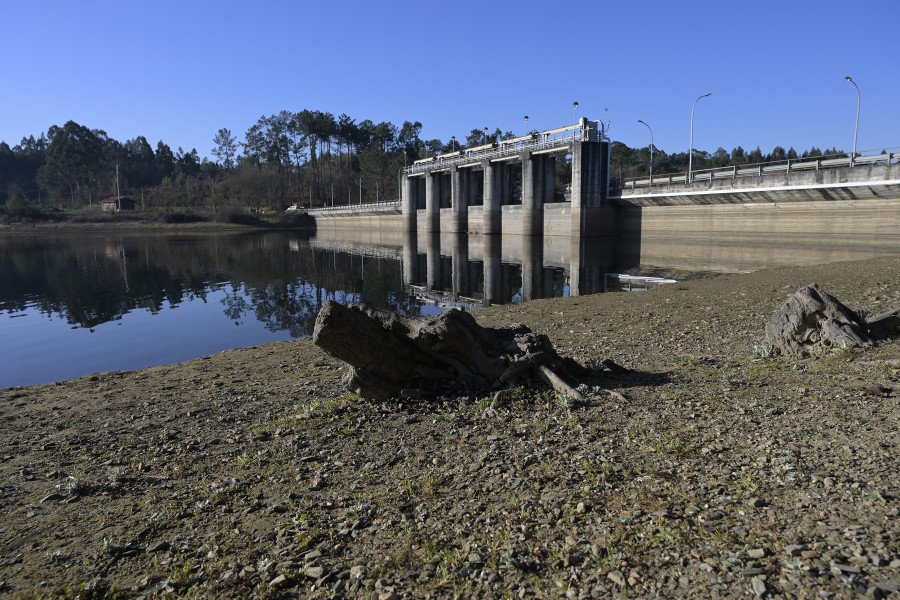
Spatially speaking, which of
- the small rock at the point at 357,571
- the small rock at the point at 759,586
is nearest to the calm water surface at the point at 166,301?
the small rock at the point at 357,571

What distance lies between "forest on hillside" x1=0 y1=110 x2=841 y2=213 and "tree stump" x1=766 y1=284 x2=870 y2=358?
344ft

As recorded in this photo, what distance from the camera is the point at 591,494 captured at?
4.59 metres

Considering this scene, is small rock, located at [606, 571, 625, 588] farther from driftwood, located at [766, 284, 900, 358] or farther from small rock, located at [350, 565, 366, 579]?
driftwood, located at [766, 284, 900, 358]

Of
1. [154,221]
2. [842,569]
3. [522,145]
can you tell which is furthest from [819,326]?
[154,221]

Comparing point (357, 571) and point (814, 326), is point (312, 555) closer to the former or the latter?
point (357, 571)

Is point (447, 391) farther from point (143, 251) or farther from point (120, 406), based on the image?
point (143, 251)

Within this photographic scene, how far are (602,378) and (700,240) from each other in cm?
4567

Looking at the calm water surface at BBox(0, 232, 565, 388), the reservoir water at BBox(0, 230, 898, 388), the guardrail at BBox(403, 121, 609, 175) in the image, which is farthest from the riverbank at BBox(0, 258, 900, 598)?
the guardrail at BBox(403, 121, 609, 175)

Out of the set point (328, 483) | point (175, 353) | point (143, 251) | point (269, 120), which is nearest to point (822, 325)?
point (328, 483)

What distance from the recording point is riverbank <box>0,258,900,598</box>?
3.65 metres

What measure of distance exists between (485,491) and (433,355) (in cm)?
306

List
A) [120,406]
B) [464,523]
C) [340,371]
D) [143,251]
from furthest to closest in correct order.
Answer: [143,251], [340,371], [120,406], [464,523]

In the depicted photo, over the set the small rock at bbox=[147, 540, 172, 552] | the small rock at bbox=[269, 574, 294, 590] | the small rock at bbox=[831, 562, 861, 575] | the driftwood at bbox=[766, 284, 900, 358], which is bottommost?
the small rock at bbox=[147, 540, 172, 552]

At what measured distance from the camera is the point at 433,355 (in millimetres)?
7797
